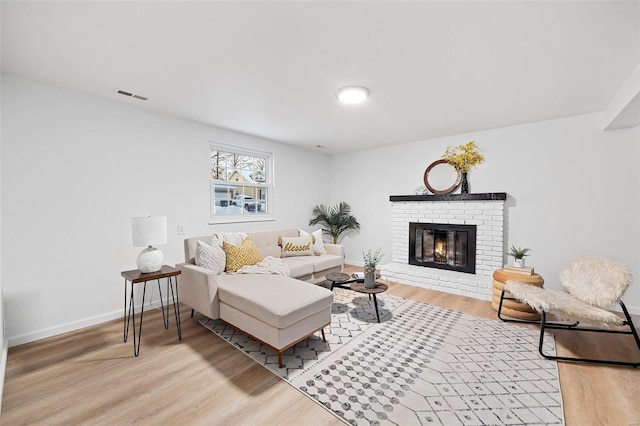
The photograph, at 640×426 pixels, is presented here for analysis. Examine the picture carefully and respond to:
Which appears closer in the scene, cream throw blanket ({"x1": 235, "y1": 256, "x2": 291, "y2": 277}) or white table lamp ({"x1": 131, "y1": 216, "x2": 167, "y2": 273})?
white table lamp ({"x1": 131, "y1": 216, "x2": 167, "y2": 273})

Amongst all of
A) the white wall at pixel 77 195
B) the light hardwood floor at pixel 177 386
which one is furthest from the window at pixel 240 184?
the light hardwood floor at pixel 177 386

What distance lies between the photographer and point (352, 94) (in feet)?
8.82

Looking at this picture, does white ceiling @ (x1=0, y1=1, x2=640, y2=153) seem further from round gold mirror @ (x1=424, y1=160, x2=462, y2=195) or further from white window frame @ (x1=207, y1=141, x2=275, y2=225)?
round gold mirror @ (x1=424, y1=160, x2=462, y2=195)

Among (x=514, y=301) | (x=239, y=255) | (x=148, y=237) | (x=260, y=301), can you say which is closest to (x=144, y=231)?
(x=148, y=237)

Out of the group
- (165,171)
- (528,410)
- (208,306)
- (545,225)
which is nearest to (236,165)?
(165,171)

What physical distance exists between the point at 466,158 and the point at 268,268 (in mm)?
3345

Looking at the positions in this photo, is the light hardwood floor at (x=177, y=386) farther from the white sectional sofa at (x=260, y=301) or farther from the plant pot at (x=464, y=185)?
the plant pot at (x=464, y=185)

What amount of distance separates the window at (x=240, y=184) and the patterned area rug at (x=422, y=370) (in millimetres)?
1839

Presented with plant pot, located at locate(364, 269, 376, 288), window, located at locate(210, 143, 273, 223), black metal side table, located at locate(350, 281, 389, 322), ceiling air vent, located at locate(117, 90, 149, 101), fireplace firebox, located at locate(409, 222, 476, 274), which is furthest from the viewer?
fireplace firebox, located at locate(409, 222, 476, 274)

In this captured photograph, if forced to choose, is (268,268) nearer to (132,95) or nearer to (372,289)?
(372,289)

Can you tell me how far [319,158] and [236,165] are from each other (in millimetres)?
2008

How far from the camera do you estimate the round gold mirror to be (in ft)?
14.4

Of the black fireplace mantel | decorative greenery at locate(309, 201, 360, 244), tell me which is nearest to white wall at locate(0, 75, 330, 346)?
decorative greenery at locate(309, 201, 360, 244)

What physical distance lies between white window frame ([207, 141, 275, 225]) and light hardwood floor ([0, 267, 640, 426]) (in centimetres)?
184
